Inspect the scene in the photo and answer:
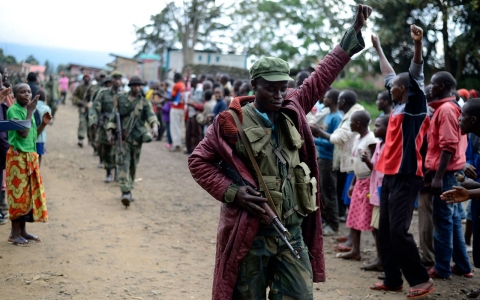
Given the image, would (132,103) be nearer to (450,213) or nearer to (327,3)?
(450,213)

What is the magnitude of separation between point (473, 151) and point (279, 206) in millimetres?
3770

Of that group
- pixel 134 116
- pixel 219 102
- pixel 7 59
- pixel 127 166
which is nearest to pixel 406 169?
pixel 127 166

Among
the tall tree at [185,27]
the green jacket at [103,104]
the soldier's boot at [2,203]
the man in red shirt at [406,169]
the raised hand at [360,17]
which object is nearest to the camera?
the raised hand at [360,17]

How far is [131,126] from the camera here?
31.3 feet

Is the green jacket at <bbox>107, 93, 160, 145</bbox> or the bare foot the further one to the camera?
the green jacket at <bbox>107, 93, 160, 145</bbox>

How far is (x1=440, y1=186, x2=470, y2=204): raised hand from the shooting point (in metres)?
4.28

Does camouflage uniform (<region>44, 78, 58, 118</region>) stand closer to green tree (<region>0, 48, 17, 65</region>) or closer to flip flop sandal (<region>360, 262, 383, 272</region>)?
green tree (<region>0, 48, 17, 65</region>)

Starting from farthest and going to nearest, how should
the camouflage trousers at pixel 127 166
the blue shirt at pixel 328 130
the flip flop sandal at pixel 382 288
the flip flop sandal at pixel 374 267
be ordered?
1. the camouflage trousers at pixel 127 166
2. the blue shirt at pixel 328 130
3. the flip flop sandal at pixel 374 267
4. the flip flop sandal at pixel 382 288

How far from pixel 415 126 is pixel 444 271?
1.77 m

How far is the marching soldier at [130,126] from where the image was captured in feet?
31.0

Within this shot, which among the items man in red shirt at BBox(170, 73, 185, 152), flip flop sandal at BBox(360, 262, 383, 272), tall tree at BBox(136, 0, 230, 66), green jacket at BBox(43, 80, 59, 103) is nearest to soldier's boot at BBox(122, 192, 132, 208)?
flip flop sandal at BBox(360, 262, 383, 272)

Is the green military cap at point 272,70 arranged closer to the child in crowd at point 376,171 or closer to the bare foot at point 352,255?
the child in crowd at point 376,171

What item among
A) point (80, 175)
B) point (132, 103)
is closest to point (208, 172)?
point (132, 103)

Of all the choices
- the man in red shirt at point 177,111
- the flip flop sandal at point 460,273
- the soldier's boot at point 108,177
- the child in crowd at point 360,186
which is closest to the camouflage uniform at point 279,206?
the child in crowd at point 360,186
